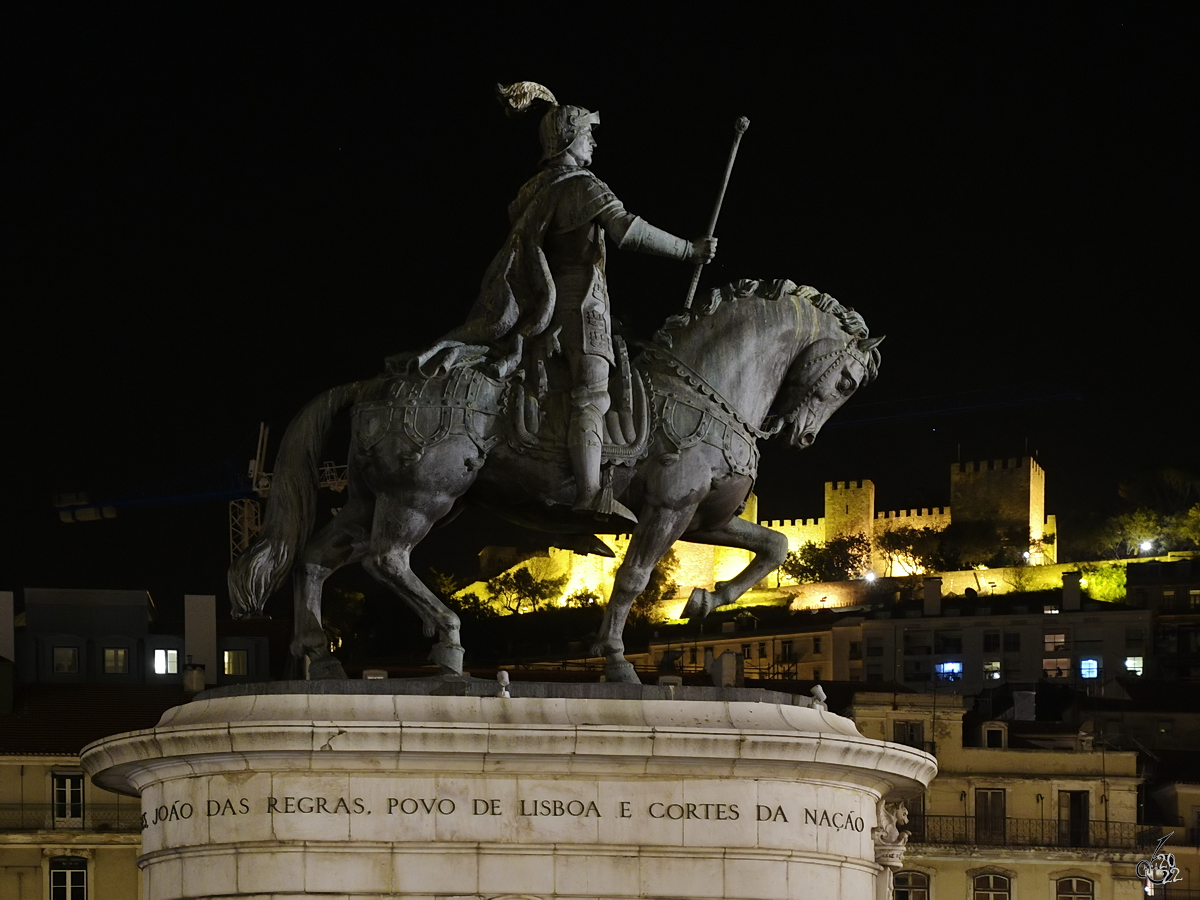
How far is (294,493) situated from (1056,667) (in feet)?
308

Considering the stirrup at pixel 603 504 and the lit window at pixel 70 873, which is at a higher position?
the stirrup at pixel 603 504

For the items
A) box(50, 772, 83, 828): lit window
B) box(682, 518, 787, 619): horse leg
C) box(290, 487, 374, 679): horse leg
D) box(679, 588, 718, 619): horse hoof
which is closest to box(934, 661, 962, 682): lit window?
box(50, 772, 83, 828): lit window

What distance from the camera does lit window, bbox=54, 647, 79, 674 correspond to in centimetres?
6338

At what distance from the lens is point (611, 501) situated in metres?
17.7

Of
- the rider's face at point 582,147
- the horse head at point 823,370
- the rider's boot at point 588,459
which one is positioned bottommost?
the rider's boot at point 588,459

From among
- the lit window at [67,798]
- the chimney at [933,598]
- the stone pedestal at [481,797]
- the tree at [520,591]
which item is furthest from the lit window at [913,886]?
the tree at [520,591]

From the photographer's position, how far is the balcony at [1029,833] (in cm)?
5703

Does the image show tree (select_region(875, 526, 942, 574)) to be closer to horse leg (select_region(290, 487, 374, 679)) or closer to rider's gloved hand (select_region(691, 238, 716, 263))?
rider's gloved hand (select_region(691, 238, 716, 263))

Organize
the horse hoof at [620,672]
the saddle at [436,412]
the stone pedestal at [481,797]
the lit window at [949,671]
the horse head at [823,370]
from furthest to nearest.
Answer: the lit window at [949,671]
the horse head at [823,370]
the horse hoof at [620,672]
the saddle at [436,412]
the stone pedestal at [481,797]

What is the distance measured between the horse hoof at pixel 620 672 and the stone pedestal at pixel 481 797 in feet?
2.74

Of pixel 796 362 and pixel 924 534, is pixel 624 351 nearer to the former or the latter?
pixel 796 362

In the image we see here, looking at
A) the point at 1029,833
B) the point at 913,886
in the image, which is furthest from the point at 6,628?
the point at 1029,833

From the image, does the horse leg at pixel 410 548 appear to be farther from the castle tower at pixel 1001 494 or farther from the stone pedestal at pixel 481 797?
the castle tower at pixel 1001 494

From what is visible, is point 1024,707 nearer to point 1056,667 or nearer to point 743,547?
point 1056,667
